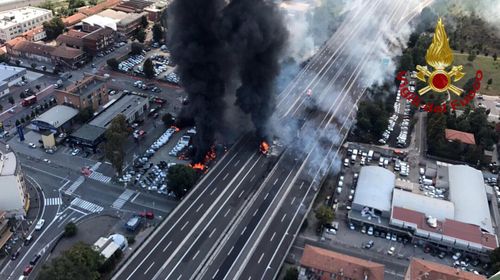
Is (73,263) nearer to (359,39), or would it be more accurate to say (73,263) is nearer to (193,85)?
(193,85)

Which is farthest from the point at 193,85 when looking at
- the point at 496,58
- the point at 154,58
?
the point at 496,58

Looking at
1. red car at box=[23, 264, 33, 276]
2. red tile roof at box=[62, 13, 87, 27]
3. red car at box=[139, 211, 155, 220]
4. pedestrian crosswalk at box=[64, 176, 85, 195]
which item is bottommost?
red car at box=[23, 264, 33, 276]

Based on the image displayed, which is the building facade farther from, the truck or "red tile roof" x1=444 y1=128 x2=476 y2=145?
"red tile roof" x1=444 y1=128 x2=476 y2=145

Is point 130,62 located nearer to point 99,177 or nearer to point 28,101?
point 28,101

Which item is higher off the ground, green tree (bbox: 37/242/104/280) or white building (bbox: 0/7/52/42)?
white building (bbox: 0/7/52/42)

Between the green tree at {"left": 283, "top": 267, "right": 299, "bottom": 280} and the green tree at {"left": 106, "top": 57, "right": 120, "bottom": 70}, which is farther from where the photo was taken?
the green tree at {"left": 106, "top": 57, "right": 120, "bottom": 70}

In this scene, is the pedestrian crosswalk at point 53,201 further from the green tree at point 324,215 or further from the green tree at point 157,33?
the green tree at point 157,33

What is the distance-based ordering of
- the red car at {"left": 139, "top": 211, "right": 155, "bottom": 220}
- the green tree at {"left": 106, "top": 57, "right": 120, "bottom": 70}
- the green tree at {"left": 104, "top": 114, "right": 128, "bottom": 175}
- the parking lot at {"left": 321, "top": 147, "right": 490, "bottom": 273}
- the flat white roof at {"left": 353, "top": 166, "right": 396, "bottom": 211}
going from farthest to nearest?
1. the green tree at {"left": 106, "top": 57, "right": 120, "bottom": 70}
2. the green tree at {"left": 104, "top": 114, "right": 128, "bottom": 175}
3. the flat white roof at {"left": 353, "top": 166, "right": 396, "bottom": 211}
4. the red car at {"left": 139, "top": 211, "right": 155, "bottom": 220}
5. the parking lot at {"left": 321, "top": 147, "right": 490, "bottom": 273}

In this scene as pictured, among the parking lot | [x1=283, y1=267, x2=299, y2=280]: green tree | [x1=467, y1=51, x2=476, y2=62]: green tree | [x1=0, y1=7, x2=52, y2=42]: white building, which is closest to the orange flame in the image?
the parking lot

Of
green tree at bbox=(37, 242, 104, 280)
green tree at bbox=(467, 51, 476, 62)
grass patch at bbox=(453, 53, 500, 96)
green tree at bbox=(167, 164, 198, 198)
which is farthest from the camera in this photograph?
green tree at bbox=(467, 51, 476, 62)
